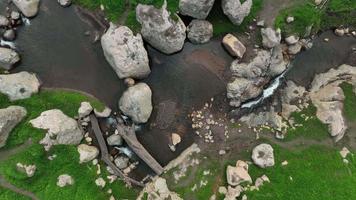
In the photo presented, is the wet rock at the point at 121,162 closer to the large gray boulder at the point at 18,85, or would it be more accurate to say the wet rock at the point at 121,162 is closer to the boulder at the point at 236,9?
the large gray boulder at the point at 18,85

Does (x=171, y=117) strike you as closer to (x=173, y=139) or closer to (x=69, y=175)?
(x=173, y=139)

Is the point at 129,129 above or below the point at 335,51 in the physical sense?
below

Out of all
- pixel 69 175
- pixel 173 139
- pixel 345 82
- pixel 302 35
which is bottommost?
pixel 69 175

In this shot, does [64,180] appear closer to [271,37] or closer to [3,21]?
[3,21]

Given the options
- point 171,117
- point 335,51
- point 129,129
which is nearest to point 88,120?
point 129,129

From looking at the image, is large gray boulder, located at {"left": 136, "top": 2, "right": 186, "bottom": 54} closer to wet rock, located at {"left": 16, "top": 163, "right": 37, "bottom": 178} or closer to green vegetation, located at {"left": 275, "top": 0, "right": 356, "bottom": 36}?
green vegetation, located at {"left": 275, "top": 0, "right": 356, "bottom": 36}

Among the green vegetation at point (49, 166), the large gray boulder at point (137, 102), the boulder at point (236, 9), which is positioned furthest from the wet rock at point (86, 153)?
the boulder at point (236, 9)
